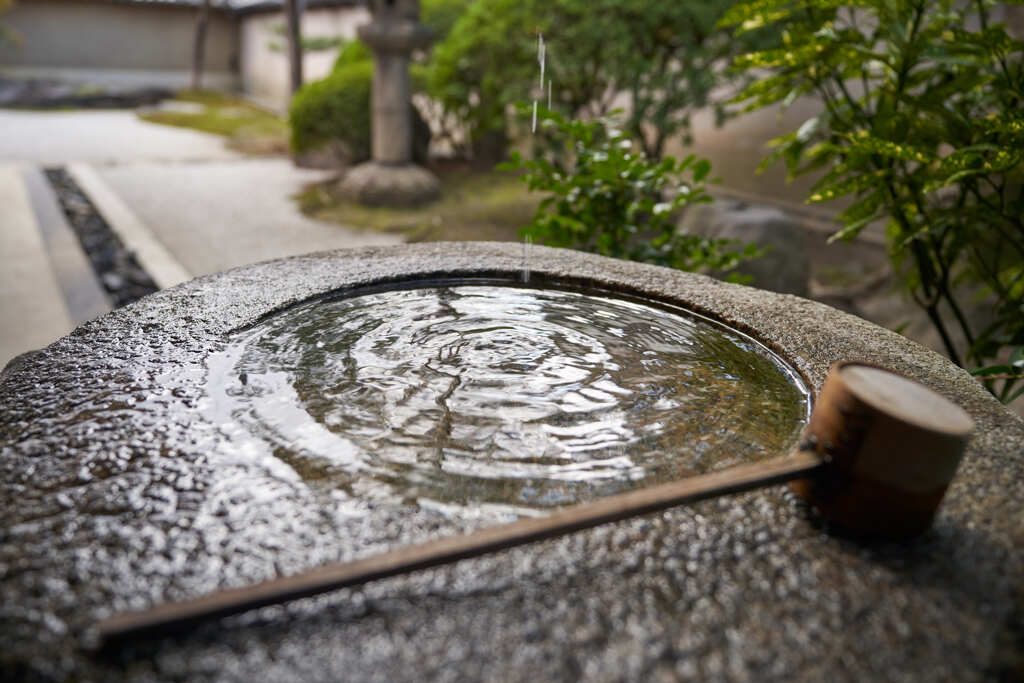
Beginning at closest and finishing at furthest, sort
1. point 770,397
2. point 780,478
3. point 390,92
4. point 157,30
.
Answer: point 780,478, point 770,397, point 390,92, point 157,30

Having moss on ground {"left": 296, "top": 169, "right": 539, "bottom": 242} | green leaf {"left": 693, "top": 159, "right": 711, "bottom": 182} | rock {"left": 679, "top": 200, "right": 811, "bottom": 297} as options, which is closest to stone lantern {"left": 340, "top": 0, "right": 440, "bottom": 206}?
moss on ground {"left": 296, "top": 169, "right": 539, "bottom": 242}

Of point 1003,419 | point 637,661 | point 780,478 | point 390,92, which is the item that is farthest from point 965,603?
point 390,92

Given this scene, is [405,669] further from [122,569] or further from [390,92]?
[390,92]

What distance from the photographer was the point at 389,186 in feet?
24.5

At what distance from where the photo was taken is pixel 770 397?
1.52 meters

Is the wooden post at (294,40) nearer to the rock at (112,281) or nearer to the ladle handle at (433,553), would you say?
the rock at (112,281)

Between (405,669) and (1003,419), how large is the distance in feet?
3.95

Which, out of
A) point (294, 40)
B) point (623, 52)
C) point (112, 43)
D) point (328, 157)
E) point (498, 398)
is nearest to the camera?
point (498, 398)

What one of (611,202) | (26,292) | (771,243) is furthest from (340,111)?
(611,202)

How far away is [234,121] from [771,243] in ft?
40.9

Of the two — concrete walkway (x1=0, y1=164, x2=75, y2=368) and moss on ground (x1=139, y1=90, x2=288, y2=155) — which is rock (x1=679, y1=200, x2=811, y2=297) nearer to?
concrete walkway (x1=0, y1=164, x2=75, y2=368)

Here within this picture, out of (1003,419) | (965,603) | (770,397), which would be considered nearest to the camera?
(965,603)

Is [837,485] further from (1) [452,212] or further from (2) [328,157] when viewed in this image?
(2) [328,157]

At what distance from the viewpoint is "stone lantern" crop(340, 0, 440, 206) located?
733 cm
